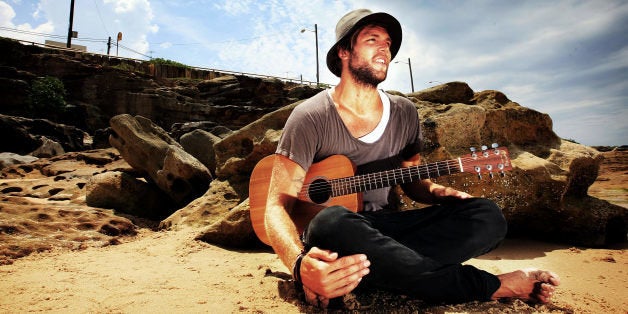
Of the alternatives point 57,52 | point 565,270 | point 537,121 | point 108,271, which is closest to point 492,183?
point 565,270

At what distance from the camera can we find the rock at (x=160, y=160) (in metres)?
5.68

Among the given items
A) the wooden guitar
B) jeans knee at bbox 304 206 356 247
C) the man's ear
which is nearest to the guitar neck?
the wooden guitar

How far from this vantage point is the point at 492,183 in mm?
3693

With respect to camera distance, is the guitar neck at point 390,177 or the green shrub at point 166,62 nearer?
the guitar neck at point 390,177

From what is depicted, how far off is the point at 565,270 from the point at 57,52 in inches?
1282

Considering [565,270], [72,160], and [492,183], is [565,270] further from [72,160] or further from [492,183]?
[72,160]

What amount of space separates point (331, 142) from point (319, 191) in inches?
15.0

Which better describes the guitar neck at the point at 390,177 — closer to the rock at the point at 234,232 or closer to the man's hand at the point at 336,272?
the man's hand at the point at 336,272

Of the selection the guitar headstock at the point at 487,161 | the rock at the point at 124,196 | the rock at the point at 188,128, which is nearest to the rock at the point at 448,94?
the guitar headstock at the point at 487,161

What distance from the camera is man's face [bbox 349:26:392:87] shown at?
Answer: 246 cm

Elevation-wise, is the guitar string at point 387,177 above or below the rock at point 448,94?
below

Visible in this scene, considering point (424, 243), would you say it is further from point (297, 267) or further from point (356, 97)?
point (356, 97)

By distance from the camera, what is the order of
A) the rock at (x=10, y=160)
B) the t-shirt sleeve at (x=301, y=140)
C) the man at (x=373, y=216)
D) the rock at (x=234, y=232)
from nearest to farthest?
the man at (x=373, y=216) → the t-shirt sleeve at (x=301, y=140) → the rock at (x=234, y=232) → the rock at (x=10, y=160)

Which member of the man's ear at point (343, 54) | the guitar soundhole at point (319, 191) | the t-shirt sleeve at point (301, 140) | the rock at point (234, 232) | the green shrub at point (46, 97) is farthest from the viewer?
the green shrub at point (46, 97)
